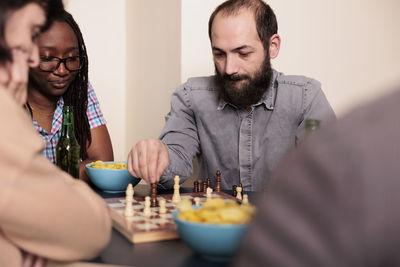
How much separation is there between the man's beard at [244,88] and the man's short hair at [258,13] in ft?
0.54

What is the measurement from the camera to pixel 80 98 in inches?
87.8

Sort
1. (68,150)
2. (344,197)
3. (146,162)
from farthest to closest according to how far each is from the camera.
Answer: (68,150), (146,162), (344,197)

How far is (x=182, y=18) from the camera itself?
8.44 feet

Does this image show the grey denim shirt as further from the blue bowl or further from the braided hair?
the blue bowl

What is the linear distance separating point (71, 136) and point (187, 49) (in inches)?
48.8

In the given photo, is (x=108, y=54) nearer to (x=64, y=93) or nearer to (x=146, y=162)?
(x=64, y=93)

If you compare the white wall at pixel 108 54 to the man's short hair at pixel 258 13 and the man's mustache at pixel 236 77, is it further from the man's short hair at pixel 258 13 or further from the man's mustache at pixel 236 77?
the man's mustache at pixel 236 77

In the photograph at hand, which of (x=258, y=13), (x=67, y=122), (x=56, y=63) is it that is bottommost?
(x=67, y=122)

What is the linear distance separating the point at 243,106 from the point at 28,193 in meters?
1.52

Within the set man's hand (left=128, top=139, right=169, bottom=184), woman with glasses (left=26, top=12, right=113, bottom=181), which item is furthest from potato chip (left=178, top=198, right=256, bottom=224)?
woman with glasses (left=26, top=12, right=113, bottom=181)

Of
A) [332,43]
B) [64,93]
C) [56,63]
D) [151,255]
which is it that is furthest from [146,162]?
[332,43]

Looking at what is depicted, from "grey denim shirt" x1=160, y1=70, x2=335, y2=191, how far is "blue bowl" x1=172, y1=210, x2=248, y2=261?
1186 mm

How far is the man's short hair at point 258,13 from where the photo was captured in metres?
2.04

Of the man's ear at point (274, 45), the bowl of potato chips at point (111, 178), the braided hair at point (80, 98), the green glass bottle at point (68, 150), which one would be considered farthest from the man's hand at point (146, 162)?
the man's ear at point (274, 45)
